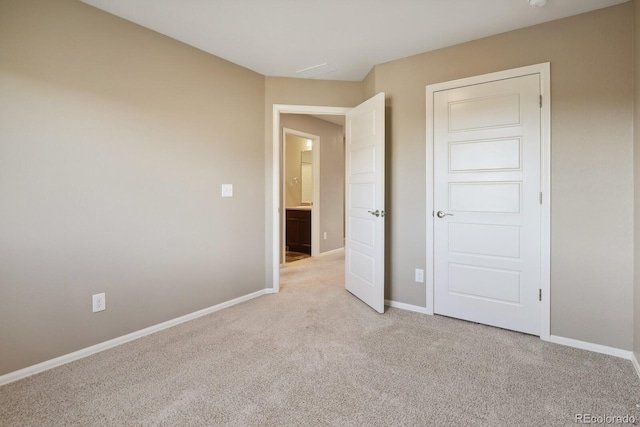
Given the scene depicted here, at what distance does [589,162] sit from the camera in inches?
88.5

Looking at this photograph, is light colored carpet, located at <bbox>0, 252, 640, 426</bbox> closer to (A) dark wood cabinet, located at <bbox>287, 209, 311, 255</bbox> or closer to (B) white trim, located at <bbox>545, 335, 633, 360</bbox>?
(B) white trim, located at <bbox>545, 335, 633, 360</bbox>

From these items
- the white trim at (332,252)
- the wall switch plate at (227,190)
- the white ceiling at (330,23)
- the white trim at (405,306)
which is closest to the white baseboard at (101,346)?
the wall switch plate at (227,190)

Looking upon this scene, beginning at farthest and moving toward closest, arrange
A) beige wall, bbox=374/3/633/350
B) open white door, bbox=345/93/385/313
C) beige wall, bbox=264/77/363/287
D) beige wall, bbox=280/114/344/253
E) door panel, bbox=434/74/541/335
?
beige wall, bbox=280/114/344/253, beige wall, bbox=264/77/363/287, open white door, bbox=345/93/385/313, door panel, bbox=434/74/541/335, beige wall, bbox=374/3/633/350

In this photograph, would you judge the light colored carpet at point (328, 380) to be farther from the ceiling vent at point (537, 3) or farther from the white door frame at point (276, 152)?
the ceiling vent at point (537, 3)

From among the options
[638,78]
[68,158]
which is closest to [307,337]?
[68,158]

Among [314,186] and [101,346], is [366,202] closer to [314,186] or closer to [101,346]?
[101,346]

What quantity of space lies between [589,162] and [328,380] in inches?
91.2

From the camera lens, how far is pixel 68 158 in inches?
82.2

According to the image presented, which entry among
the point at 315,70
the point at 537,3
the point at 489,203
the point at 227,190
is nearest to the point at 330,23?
the point at 315,70

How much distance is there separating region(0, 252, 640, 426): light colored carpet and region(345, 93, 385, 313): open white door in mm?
560

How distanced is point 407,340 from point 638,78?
2.31 m

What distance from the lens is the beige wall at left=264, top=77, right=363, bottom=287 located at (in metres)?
3.53

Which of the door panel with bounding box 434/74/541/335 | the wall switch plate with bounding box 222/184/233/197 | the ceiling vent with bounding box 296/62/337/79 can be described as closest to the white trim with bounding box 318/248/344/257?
the wall switch plate with bounding box 222/184/233/197

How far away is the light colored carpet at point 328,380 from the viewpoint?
1584 millimetres
